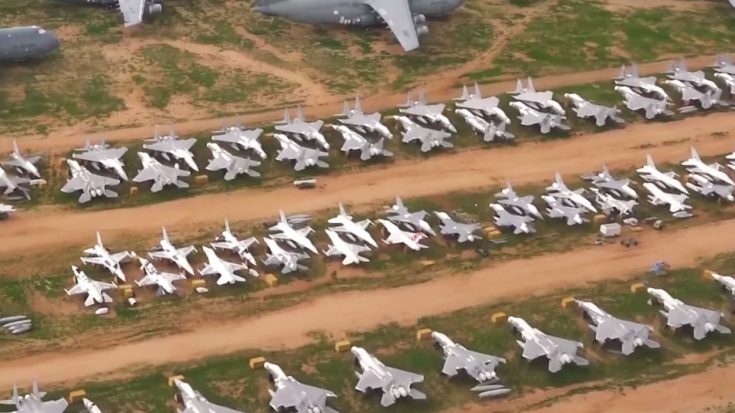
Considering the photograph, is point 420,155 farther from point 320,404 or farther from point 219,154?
point 320,404

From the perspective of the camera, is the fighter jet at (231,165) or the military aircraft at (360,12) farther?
the military aircraft at (360,12)

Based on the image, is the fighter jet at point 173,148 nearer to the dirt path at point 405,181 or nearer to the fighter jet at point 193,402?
the dirt path at point 405,181

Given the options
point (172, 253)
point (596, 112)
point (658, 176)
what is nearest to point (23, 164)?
point (172, 253)

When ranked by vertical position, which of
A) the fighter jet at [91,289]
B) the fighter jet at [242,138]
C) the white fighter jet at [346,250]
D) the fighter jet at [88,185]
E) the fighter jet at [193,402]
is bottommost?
the fighter jet at [193,402]

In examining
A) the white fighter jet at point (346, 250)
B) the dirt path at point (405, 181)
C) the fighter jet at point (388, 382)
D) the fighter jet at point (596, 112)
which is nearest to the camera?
the fighter jet at point (388, 382)

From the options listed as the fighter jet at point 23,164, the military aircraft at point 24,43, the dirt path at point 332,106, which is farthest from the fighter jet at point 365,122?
the military aircraft at point 24,43

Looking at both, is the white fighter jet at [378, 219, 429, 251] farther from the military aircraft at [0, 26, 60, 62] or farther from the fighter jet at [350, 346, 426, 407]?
the military aircraft at [0, 26, 60, 62]

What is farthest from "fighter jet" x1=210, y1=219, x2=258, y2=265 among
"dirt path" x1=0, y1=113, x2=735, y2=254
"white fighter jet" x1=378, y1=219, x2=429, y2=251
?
"white fighter jet" x1=378, y1=219, x2=429, y2=251

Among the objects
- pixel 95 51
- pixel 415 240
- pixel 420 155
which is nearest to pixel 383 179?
pixel 420 155
